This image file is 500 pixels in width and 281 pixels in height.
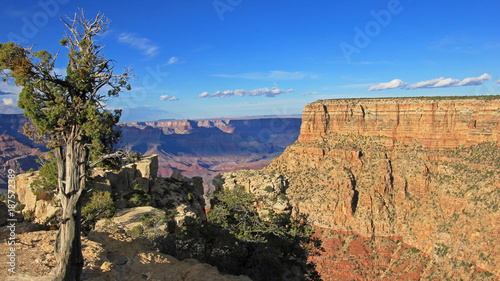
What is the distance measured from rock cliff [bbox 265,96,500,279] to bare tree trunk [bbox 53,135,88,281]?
55031mm

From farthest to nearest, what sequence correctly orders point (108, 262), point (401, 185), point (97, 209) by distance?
point (401, 185) → point (97, 209) → point (108, 262)

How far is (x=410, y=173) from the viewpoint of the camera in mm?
64438

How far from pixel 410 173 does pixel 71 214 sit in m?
70.4

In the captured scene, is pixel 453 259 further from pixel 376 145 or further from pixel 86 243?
pixel 86 243

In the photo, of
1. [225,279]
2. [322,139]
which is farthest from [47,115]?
[322,139]

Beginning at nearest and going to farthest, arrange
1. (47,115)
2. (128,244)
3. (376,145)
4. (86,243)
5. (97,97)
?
(47,115) < (97,97) < (86,243) < (128,244) < (376,145)

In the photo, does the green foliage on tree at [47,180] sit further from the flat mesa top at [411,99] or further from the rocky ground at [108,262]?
the flat mesa top at [411,99]

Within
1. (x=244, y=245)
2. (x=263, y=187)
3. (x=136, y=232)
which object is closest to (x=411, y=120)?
(x=263, y=187)

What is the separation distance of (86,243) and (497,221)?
58.8m

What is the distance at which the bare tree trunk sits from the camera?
32.8 ft

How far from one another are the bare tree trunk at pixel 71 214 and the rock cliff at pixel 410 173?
181ft

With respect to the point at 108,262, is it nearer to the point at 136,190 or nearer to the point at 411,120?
the point at 136,190

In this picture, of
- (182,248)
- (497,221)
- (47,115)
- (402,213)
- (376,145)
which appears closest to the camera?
(47,115)

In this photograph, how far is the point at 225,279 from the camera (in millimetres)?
11289
